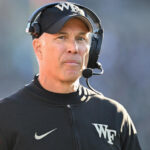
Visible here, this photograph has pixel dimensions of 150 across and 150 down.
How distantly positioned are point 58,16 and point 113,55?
210 inches

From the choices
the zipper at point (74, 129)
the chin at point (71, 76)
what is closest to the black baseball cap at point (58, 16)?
the chin at point (71, 76)

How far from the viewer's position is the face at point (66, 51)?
6.97ft

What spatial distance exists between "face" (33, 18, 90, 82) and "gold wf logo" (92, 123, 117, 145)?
26cm

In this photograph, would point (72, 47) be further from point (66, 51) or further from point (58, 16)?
point (58, 16)

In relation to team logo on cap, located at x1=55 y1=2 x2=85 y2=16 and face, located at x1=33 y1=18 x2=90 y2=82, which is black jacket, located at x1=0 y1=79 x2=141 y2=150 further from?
team logo on cap, located at x1=55 y1=2 x2=85 y2=16

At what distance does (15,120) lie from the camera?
208 cm

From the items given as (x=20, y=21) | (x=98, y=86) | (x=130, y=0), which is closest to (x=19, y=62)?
(x=20, y=21)

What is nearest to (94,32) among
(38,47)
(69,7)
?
(69,7)

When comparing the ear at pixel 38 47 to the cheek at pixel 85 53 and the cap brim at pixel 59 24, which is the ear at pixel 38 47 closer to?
the cap brim at pixel 59 24

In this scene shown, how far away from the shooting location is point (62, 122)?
2127 mm

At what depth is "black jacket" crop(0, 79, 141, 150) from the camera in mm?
Answer: 2041

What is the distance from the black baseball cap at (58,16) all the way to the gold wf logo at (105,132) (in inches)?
18.9

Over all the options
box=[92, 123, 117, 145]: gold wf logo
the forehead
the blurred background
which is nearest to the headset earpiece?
the forehead

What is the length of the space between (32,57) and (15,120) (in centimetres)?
521
